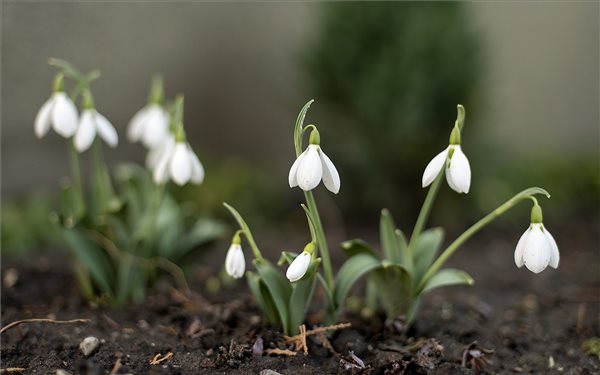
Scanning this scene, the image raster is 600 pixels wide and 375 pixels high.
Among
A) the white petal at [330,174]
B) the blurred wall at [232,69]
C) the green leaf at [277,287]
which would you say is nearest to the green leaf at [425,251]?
the green leaf at [277,287]

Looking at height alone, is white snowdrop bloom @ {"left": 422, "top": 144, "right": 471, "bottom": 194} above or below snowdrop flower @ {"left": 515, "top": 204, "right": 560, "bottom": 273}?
above

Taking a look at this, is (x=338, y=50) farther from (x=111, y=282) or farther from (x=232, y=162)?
(x=111, y=282)

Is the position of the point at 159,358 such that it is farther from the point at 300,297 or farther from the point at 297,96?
the point at 297,96

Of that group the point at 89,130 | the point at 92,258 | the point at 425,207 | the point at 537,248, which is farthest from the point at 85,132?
the point at 537,248

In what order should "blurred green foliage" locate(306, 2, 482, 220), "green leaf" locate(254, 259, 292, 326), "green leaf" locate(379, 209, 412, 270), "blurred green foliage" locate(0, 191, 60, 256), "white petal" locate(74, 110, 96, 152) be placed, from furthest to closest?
"blurred green foliage" locate(306, 2, 482, 220)
"blurred green foliage" locate(0, 191, 60, 256)
"white petal" locate(74, 110, 96, 152)
"green leaf" locate(379, 209, 412, 270)
"green leaf" locate(254, 259, 292, 326)

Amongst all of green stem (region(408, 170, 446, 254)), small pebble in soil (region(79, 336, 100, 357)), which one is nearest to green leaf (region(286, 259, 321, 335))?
green stem (region(408, 170, 446, 254))

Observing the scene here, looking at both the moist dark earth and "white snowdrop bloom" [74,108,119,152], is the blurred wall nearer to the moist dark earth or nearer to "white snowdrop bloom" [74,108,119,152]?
the moist dark earth

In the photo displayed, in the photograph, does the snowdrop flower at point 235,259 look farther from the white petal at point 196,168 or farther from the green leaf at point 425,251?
the green leaf at point 425,251

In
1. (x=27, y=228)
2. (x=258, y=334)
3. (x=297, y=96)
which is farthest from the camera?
(x=297, y=96)
